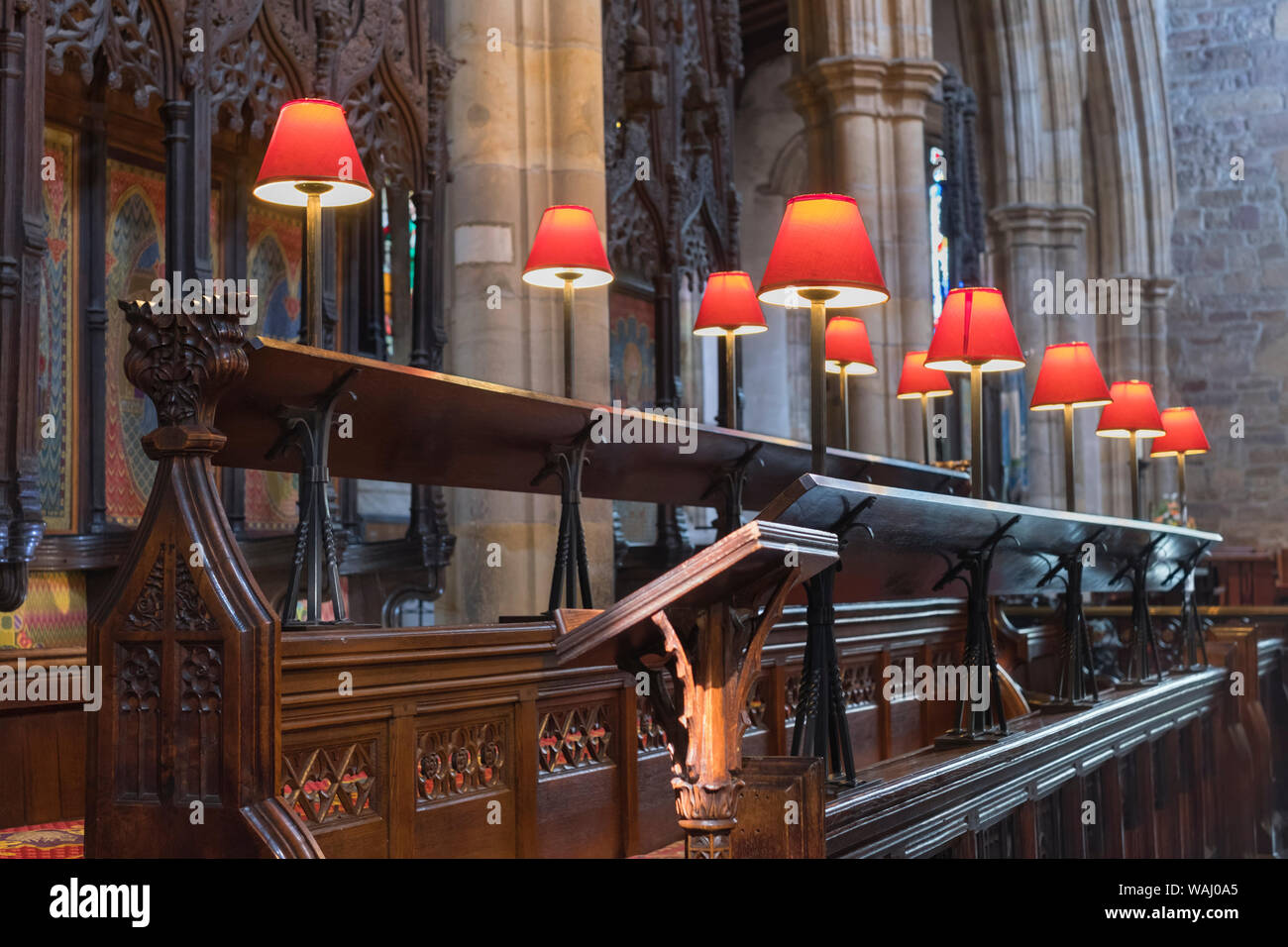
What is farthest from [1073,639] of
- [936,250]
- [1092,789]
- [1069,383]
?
[936,250]

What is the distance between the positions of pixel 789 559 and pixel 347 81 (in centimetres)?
393

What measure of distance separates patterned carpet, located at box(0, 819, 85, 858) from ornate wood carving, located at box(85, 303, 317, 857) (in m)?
0.55

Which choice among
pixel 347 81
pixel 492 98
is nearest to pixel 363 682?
pixel 347 81

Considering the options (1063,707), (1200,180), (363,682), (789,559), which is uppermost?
(1200,180)

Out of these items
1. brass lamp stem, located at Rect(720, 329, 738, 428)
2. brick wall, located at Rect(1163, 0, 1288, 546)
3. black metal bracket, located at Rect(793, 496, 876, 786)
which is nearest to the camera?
black metal bracket, located at Rect(793, 496, 876, 786)

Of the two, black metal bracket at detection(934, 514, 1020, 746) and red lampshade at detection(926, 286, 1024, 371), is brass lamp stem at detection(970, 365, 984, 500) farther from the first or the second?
black metal bracket at detection(934, 514, 1020, 746)

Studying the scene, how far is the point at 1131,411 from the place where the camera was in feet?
19.9

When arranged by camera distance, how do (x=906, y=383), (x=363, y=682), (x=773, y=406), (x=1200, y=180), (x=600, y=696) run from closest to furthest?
(x=363, y=682) → (x=600, y=696) → (x=906, y=383) → (x=773, y=406) → (x=1200, y=180)

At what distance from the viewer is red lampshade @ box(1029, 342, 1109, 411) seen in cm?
531

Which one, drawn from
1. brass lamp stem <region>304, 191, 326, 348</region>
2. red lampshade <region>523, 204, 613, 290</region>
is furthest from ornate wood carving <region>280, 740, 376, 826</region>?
red lampshade <region>523, 204, 613, 290</region>

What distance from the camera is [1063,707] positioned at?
4344mm

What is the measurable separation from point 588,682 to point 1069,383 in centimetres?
291

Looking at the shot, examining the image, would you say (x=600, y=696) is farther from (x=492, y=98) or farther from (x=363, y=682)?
(x=492, y=98)

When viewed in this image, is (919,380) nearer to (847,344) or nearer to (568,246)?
(847,344)
